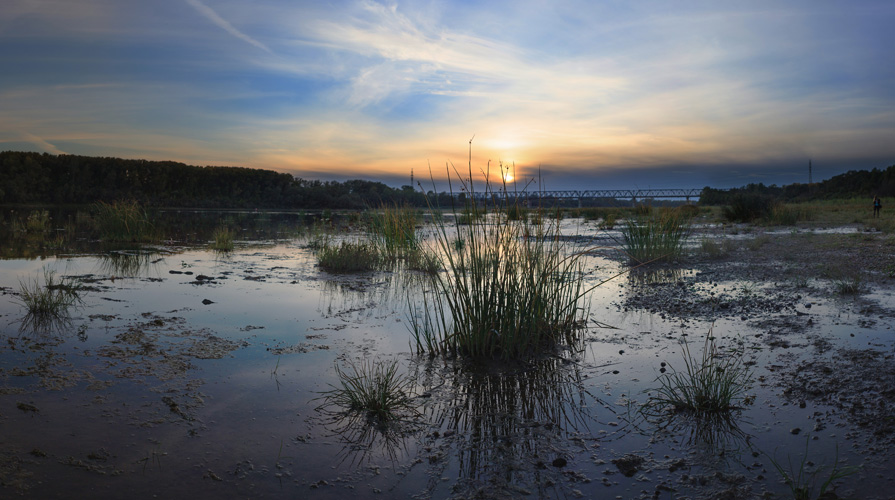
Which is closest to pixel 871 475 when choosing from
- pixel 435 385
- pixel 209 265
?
pixel 435 385

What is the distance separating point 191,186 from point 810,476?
5715 cm

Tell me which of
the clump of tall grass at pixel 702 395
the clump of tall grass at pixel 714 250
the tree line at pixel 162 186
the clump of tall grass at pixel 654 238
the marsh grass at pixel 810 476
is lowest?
the marsh grass at pixel 810 476

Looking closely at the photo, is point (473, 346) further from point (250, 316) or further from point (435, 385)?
point (250, 316)

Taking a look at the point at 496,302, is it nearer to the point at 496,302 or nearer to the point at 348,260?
the point at 496,302

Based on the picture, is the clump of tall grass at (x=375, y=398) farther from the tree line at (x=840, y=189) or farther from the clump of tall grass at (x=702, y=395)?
the tree line at (x=840, y=189)

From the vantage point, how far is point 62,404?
3199 mm

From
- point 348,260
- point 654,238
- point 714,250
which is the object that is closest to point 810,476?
point 348,260

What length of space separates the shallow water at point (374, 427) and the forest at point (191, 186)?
107 ft

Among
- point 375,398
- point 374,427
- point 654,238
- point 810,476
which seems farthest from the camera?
point 654,238

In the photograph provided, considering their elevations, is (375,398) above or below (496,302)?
below

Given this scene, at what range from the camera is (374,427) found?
304 cm

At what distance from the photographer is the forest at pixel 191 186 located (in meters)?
42.1

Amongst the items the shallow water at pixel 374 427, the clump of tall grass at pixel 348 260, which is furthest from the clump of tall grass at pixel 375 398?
the clump of tall grass at pixel 348 260

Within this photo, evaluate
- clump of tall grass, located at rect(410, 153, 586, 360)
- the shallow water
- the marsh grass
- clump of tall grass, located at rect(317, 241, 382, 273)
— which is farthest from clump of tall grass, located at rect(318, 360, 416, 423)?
clump of tall grass, located at rect(317, 241, 382, 273)
